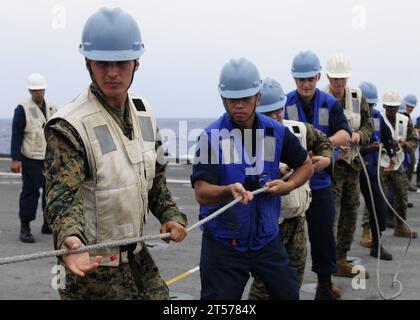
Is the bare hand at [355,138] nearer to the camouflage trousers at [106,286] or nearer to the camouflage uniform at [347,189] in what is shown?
the camouflage uniform at [347,189]

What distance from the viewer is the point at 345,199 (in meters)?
6.68

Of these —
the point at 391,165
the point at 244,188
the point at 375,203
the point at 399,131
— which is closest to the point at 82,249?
the point at 244,188

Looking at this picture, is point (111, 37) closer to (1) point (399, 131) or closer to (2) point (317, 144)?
(2) point (317, 144)

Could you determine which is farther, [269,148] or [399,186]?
[399,186]

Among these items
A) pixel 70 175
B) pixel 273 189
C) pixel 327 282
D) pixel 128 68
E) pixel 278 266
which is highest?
pixel 128 68

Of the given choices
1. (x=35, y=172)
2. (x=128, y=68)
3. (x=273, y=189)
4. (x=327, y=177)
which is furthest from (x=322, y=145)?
(x=35, y=172)

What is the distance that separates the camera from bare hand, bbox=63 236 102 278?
2639 mm

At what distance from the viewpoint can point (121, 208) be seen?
3027 millimetres

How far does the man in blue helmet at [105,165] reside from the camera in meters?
2.88

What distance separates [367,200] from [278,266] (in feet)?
12.9

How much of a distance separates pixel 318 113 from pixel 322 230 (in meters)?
0.96

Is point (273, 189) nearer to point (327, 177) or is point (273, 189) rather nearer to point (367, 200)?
point (327, 177)

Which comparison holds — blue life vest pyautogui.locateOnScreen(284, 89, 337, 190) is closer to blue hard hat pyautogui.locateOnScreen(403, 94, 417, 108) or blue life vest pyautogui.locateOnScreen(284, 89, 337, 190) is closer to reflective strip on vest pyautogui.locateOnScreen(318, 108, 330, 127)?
reflective strip on vest pyautogui.locateOnScreen(318, 108, 330, 127)

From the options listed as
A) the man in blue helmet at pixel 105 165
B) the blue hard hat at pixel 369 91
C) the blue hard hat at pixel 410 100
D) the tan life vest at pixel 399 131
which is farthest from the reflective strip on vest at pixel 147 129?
the blue hard hat at pixel 410 100
